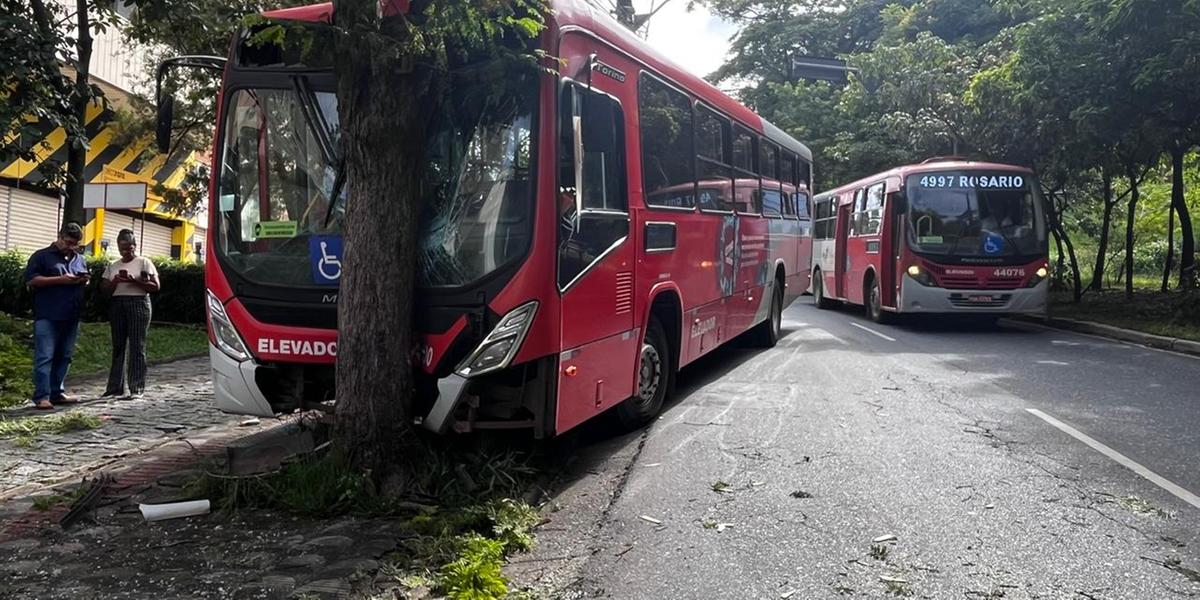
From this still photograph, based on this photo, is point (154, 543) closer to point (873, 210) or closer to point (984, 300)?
point (984, 300)

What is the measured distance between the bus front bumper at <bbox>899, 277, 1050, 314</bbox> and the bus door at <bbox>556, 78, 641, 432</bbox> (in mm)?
9880

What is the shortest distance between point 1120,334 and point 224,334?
13.6 m

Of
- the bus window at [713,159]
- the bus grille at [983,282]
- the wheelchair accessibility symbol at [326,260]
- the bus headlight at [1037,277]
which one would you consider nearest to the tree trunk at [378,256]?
the wheelchair accessibility symbol at [326,260]

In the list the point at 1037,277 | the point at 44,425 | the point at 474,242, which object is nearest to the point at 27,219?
the point at 44,425

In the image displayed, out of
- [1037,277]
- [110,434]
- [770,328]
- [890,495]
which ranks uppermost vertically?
[1037,277]

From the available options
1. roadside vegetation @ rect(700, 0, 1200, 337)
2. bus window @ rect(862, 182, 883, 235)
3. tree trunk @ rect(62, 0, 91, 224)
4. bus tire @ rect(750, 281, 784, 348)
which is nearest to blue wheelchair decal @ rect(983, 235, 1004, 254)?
roadside vegetation @ rect(700, 0, 1200, 337)

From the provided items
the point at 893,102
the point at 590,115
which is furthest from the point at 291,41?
the point at 893,102

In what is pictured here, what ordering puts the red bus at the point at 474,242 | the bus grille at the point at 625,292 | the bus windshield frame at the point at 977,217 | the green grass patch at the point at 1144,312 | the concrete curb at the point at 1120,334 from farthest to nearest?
the bus windshield frame at the point at 977,217, the green grass patch at the point at 1144,312, the concrete curb at the point at 1120,334, the bus grille at the point at 625,292, the red bus at the point at 474,242

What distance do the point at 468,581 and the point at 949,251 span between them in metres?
13.1

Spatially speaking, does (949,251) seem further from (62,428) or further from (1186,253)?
(62,428)

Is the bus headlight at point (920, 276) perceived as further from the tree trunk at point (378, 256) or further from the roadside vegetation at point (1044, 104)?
the tree trunk at point (378, 256)

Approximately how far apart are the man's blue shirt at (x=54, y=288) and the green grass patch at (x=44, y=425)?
1.04 meters

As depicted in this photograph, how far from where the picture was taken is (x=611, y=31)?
6.28 meters

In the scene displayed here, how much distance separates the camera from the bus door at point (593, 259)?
548 centimetres
